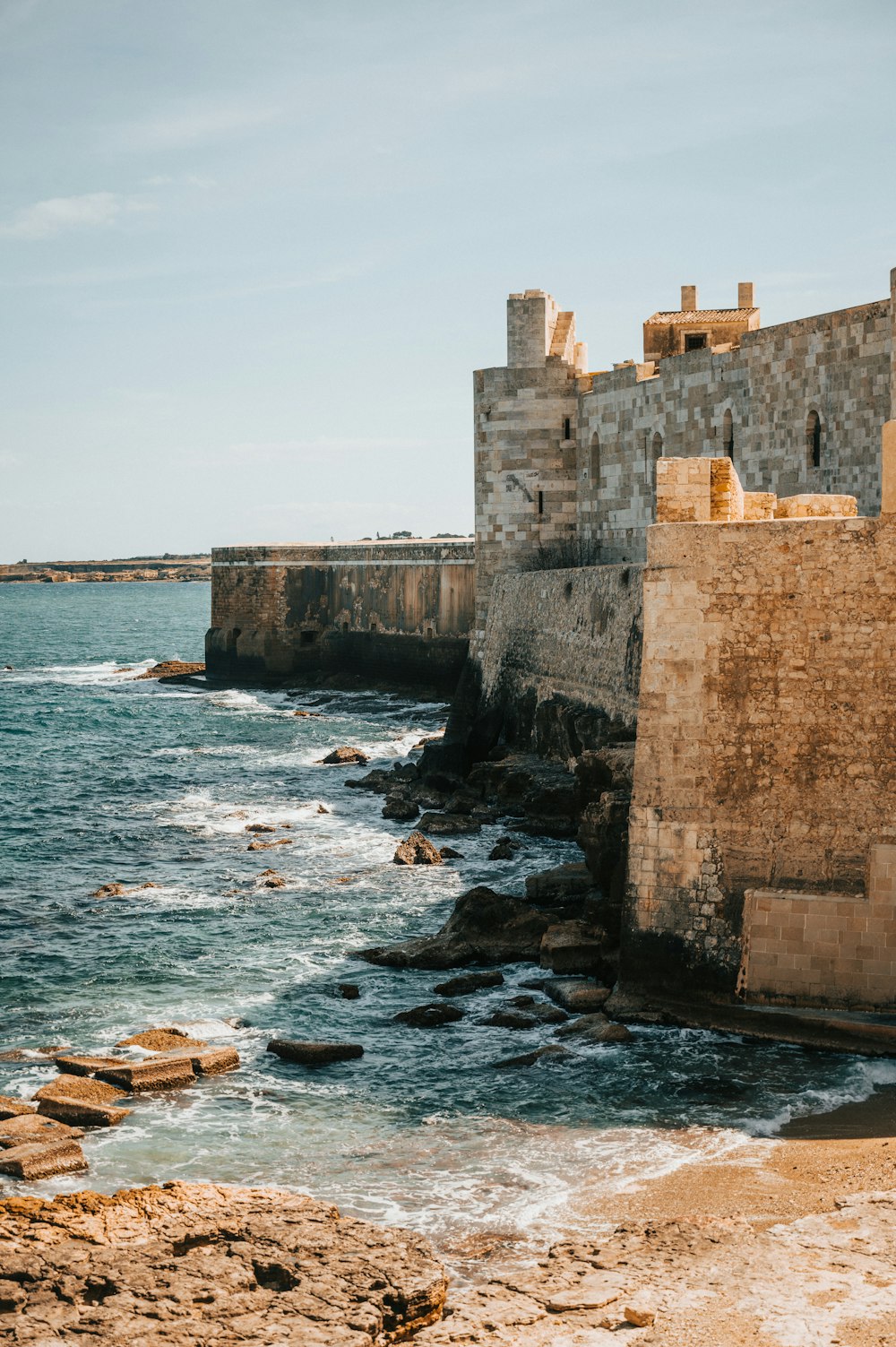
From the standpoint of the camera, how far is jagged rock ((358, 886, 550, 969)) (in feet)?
51.4

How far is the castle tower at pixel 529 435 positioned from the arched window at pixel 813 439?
8.07 m

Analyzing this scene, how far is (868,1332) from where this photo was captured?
27.0 feet

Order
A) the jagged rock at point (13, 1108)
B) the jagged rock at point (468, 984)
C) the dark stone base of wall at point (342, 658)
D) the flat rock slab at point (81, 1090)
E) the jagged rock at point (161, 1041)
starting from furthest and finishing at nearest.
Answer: the dark stone base of wall at point (342, 658), the jagged rock at point (468, 984), the jagged rock at point (161, 1041), the flat rock slab at point (81, 1090), the jagged rock at point (13, 1108)

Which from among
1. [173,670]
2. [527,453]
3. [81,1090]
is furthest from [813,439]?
[173,670]

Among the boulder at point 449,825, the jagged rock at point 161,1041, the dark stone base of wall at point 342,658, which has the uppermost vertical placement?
the dark stone base of wall at point 342,658

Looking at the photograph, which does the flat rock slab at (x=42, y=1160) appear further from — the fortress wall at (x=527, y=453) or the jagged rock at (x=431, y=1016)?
the fortress wall at (x=527, y=453)

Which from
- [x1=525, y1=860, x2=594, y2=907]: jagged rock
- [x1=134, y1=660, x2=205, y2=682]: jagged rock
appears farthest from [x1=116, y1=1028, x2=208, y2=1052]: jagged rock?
[x1=134, y1=660, x2=205, y2=682]: jagged rock

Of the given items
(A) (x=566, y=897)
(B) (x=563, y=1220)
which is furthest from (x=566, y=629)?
(B) (x=563, y=1220)

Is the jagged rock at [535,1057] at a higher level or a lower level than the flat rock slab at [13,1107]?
higher

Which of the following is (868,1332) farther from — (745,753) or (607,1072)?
(745,753)

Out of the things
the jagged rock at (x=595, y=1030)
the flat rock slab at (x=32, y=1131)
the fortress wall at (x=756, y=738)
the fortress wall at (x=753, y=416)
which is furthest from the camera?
the fortress wall at (x=753, y=416)

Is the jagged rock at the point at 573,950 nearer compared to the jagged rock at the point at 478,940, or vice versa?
the jagged rock at the point at 573,950

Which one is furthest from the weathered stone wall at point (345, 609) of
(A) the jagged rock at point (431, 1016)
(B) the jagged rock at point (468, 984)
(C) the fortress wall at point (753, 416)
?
(A) the jagged rock at point (431, 1016)

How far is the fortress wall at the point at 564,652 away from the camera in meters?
21.7
